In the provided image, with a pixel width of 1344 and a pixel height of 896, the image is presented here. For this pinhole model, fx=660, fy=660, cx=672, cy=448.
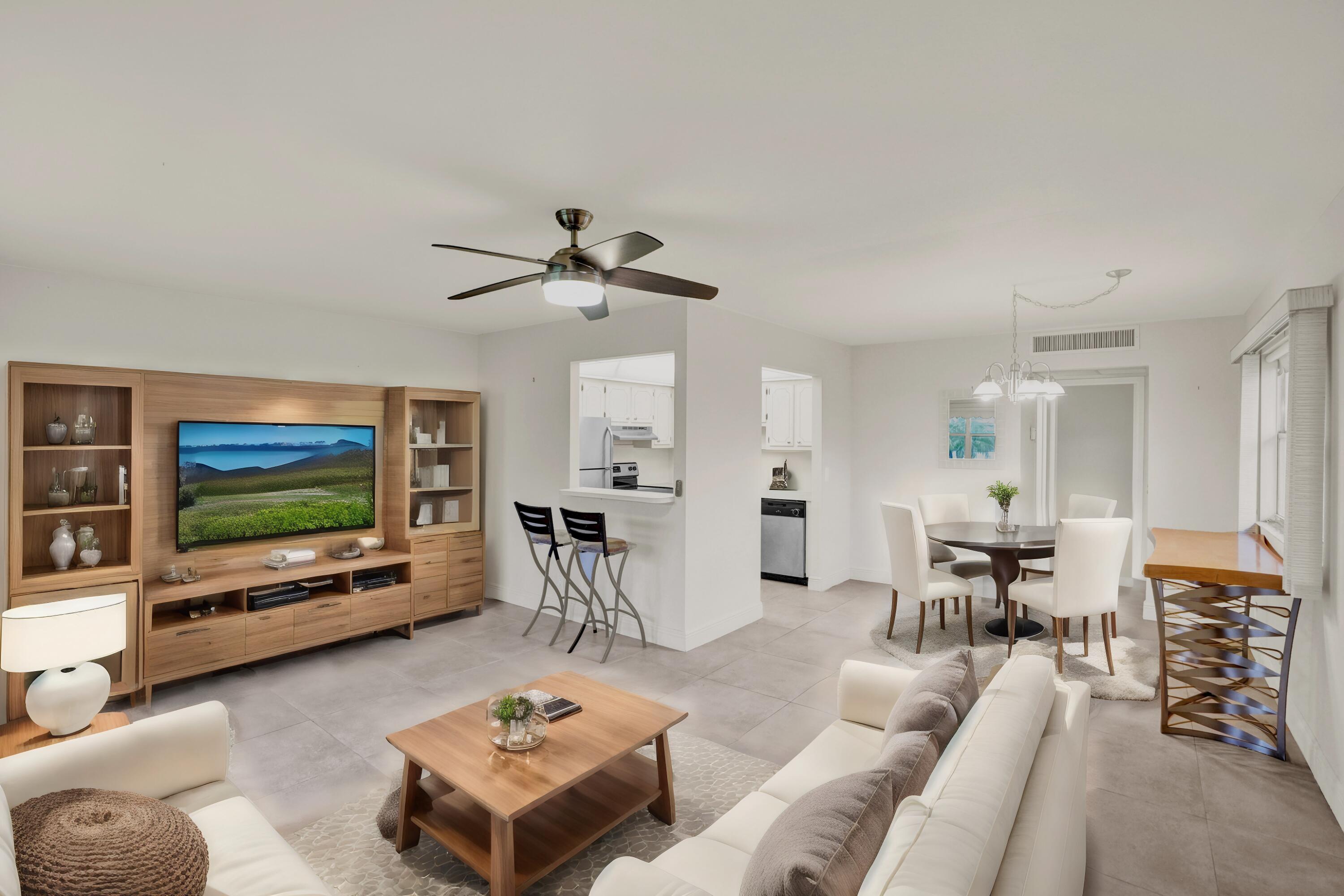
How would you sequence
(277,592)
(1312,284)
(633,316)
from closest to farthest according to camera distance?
(1312,284), (277,592), (633,316)

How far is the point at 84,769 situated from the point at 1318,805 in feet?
14.1

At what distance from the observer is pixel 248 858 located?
5.74 feet

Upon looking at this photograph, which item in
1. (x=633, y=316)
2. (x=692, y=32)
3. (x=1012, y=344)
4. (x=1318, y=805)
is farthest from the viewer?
(x=1012, y=344)

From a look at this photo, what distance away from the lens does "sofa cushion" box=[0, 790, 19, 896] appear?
1.18 meters

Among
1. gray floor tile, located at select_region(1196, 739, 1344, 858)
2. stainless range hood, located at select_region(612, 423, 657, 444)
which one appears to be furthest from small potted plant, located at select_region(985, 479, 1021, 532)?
stainless range hood, located at select_region(612, 423, 657, 444)

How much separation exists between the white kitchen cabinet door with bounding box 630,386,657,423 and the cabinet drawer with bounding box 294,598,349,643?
3501 millimetres

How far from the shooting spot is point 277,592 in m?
4.25

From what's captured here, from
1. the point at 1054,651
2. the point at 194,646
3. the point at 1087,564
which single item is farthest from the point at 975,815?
the point at 194,646

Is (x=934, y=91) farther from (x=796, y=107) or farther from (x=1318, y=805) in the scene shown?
(x=1318, y=805)

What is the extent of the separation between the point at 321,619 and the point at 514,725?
9.06 ft

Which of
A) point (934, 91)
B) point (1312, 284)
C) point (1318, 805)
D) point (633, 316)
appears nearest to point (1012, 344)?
point (1312, 284)

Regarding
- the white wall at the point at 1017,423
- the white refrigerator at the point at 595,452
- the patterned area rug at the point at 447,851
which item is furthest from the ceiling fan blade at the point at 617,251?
the white wall at the point at 1017,423

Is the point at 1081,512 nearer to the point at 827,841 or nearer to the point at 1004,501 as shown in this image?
the point at 1004,501

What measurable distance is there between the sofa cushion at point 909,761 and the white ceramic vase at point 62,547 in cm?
430
